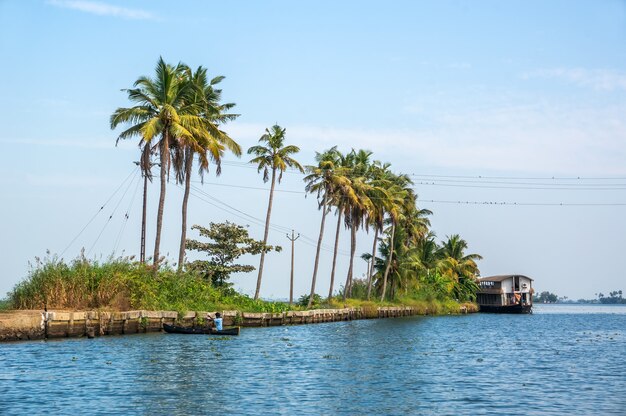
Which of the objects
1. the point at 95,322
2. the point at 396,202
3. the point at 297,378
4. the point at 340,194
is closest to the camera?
the point at 297,378

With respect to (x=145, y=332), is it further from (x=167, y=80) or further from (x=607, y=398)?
(x=607, y=398)

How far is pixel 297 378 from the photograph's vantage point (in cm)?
2986

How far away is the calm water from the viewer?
76.2 feet

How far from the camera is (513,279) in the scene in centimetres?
13238

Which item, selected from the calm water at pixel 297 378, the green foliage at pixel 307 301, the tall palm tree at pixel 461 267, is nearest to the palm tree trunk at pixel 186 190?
the calm water at pixel 297 378

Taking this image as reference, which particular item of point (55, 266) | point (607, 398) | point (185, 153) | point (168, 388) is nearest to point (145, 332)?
point (55, 266)

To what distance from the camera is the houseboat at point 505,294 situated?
131250mm

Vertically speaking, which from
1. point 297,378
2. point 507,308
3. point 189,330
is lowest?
point 297,378

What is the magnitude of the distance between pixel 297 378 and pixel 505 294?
354ft

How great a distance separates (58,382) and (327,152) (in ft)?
187

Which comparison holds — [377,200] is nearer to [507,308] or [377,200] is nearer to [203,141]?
[203,141]

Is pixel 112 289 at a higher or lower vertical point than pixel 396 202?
lower

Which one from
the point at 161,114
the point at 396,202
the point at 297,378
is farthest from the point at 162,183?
the point at 396,202

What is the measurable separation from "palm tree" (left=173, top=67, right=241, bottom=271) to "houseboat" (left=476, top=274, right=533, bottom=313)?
262ft
